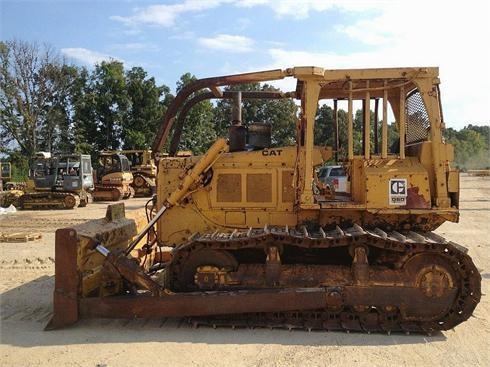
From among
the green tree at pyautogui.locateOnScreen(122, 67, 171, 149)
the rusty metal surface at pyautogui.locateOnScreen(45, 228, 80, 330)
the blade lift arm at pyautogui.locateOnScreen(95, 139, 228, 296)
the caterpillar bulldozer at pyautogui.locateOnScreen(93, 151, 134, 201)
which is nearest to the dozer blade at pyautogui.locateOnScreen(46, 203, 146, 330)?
the rusty metal surface at pyautogui.locateOnScreen(45, 228, 80, 330)

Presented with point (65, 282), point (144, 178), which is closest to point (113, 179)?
point (144, 178)

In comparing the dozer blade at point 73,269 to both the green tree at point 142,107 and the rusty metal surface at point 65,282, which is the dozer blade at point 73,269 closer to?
the rusty metal surface at point 65,282

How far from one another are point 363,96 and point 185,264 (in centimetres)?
321

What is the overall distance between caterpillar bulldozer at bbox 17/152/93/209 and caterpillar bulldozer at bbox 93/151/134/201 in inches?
117

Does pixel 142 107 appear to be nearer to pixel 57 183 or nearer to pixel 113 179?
pixel 113 179

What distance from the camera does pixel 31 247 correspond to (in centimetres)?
1182

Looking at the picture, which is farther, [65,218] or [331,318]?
[65,218]

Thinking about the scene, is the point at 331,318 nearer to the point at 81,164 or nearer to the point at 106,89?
the point at 81,164

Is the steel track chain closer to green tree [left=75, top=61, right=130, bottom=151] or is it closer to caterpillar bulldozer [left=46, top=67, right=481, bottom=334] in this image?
caterpillar bulldozer [left=46, top=67, right=481, bottom=334]

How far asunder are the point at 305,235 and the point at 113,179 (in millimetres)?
23630

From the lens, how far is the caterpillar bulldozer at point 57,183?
23.0 metres

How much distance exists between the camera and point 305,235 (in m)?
5.70

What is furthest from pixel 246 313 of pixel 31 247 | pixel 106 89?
pixel 106 89

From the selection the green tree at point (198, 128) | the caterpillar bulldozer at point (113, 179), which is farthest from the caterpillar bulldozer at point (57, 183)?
the green tree at point (198, 128)
